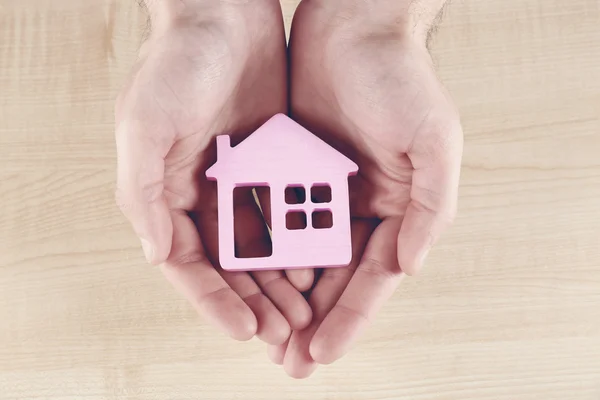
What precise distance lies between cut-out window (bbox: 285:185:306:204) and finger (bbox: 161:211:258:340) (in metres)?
0.13

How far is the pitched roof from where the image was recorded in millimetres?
784

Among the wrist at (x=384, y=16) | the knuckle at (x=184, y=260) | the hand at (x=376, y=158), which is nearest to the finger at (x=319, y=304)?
the hand at (x=376, y=158)

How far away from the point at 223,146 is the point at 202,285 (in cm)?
17

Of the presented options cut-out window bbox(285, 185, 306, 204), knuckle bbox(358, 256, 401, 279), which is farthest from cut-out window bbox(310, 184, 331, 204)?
knuckle bbox(358, 256, 401, 279)

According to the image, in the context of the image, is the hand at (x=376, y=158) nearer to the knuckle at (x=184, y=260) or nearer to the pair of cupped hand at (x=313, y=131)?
the pair of cupped hand at (x=313, y=131)

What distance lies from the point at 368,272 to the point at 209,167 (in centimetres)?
23

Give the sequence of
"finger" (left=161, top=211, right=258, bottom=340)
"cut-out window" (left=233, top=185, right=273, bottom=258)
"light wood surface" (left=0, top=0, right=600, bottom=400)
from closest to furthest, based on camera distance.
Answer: "finger" (left=161, top=211, right=258, bottom=340), "cut-out window" (left=233, top=185, right=273, bottom=258), "light wood surface" (left=0, top=0, right=600, bottom=400)

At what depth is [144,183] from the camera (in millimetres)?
704

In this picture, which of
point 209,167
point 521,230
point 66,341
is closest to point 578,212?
point 521,230

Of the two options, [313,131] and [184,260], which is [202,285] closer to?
[184,260]

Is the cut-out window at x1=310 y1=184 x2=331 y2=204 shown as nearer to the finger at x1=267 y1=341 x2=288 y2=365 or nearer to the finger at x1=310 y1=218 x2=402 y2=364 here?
the finger at x1=310 y1=218 x2=402 y2=364

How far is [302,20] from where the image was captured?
3.07 ft

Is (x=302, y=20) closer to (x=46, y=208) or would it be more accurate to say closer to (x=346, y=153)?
(x=346, y=153)

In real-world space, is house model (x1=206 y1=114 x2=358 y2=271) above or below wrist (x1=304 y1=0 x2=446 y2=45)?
below
